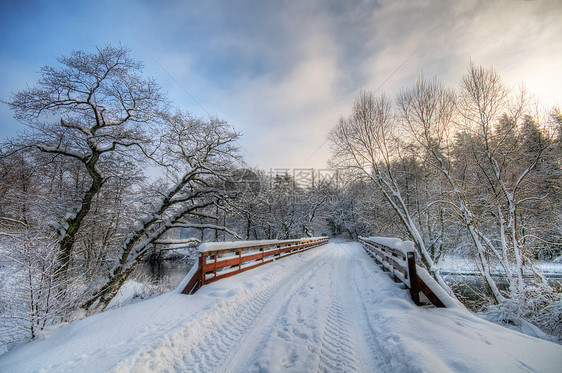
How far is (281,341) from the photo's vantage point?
2.69 m

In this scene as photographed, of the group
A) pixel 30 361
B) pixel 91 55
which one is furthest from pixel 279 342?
pixel 91 55

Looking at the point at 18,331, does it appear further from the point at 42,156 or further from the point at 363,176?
the point at 363,176

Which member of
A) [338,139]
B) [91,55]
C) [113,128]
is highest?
[91,55]

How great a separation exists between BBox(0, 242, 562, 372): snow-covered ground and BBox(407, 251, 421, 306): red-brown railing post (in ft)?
0.65

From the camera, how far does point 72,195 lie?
27.3 feet

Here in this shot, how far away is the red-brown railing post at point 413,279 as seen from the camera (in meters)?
3.73

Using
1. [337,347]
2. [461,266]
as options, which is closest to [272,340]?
[337,347]

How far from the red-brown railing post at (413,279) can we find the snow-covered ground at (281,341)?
0.65ft

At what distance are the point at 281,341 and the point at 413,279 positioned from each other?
2.78m

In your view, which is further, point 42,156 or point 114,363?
point 42,156

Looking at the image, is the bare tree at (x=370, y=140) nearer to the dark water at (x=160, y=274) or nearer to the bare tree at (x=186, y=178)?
the bare tree at (x=186, y=178)

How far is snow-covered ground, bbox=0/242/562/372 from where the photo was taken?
210cm

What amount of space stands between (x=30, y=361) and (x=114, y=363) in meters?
1.05

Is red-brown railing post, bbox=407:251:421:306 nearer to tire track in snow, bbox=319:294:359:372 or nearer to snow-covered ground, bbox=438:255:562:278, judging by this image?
tire track in snow, bbox=319:294:359:372
